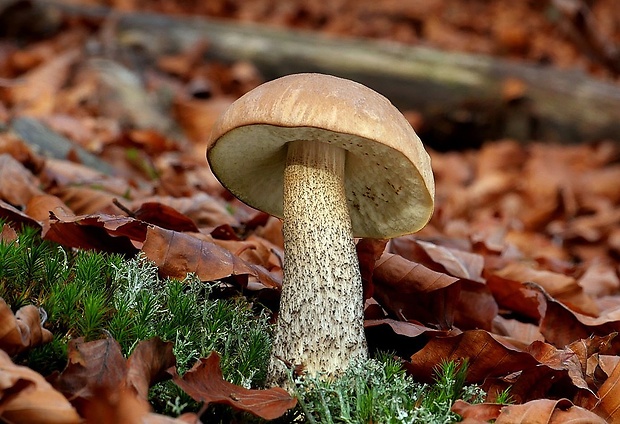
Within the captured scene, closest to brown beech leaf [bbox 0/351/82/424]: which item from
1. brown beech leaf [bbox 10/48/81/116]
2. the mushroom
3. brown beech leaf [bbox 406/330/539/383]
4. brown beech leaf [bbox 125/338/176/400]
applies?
brown beech leaf [bbox 125/338/176/400]

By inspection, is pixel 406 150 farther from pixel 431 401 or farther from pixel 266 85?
pixel 431 401

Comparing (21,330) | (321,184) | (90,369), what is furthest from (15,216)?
(321,184)

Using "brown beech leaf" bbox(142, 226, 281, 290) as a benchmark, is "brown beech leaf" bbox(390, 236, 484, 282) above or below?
below

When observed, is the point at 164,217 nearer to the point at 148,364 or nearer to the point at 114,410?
the point at 148,364

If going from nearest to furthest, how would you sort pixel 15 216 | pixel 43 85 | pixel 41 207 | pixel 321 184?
pixel 321 184
pixel 15 216
pixel 41 207
pixel 43 85

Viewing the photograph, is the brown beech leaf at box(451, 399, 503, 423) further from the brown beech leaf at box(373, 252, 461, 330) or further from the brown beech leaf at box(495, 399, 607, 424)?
the brown beech leaf at box(373, 252, 461, 330)

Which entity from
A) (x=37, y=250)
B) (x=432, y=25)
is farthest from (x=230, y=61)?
(x=37, y=250)

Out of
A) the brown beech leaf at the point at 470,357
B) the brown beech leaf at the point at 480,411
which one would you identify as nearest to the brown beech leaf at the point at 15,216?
the brown beech leaf at the point at 470,357
